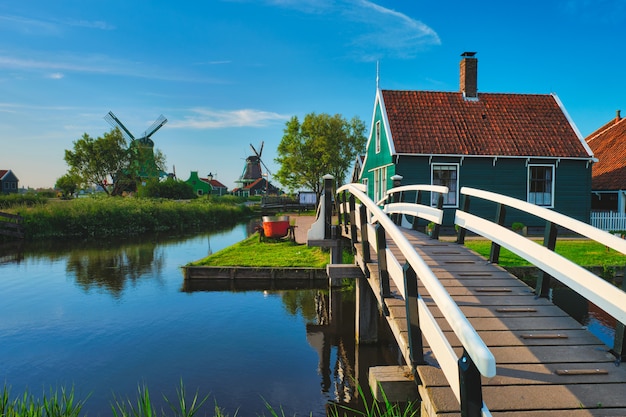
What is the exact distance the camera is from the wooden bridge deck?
10.5ft

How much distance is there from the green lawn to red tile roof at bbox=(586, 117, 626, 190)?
5390 mm

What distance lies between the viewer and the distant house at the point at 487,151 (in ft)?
61.3

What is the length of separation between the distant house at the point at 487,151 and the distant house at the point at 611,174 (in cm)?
196

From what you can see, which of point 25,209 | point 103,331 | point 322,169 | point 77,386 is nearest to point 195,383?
point 77,386

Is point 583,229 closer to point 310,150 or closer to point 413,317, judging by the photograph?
point 413,317

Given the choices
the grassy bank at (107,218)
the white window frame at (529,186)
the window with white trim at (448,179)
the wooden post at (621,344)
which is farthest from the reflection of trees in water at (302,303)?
the grassy bank at (107,218)

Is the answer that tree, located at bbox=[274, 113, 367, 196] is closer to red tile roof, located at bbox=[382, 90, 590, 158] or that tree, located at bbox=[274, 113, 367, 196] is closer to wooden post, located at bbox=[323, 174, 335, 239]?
red tile roof, located at bbox=[382, 90, 590, 158]

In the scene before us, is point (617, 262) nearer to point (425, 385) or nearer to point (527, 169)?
point (527, 169)

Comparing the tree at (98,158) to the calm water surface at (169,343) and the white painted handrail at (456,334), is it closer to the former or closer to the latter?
the calm water surface at (169,343)

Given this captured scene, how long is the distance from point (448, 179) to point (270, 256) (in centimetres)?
816

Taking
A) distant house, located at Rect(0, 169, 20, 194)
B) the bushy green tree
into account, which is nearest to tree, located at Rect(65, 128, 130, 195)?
the bushy green tree

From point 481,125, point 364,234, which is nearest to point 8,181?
point 481,125

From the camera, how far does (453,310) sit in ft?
8.55

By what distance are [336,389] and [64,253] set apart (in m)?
18.4
